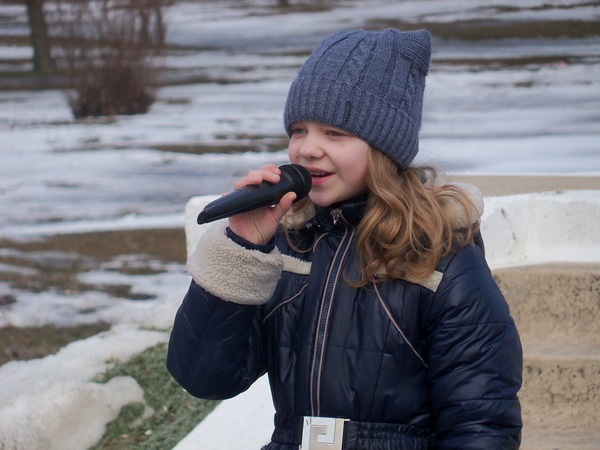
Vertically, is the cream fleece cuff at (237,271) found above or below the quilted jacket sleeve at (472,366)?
above

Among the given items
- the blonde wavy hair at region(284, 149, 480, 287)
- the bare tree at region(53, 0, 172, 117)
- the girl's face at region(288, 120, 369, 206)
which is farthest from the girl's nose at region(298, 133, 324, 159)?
the bare tree at region(53, 0, 172, 117)

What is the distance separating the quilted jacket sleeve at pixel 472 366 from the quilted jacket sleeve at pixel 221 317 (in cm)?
37

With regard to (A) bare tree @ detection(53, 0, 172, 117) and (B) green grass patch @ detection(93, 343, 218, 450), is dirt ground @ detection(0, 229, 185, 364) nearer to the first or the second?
(B) green grass patch @ detection(93, 343, 218, 450)

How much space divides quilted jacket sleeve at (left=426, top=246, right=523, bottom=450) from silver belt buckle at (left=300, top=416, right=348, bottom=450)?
0.20 meters

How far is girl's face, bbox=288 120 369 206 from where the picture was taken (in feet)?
7.03

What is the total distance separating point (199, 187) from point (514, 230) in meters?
5.41

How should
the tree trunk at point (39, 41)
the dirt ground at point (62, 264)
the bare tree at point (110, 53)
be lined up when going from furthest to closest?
the tree trunk at point (39, 41) < the bare tree at point (110, 53) < the dirt ground at point (62, 264)

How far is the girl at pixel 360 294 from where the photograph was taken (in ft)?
6.57

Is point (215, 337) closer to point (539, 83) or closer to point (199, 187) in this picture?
point (199, 187)

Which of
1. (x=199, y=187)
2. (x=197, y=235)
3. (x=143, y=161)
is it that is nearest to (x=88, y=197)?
(x=199, y=187)

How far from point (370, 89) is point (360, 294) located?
0.46 metres

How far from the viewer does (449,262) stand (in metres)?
2.07

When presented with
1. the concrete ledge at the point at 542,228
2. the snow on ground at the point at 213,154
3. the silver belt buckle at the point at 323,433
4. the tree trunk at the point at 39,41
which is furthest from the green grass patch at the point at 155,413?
the tree trunk at the point at 39,41

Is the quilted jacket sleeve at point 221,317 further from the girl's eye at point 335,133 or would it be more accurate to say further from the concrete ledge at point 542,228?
the concrete ledge at point 542,228
